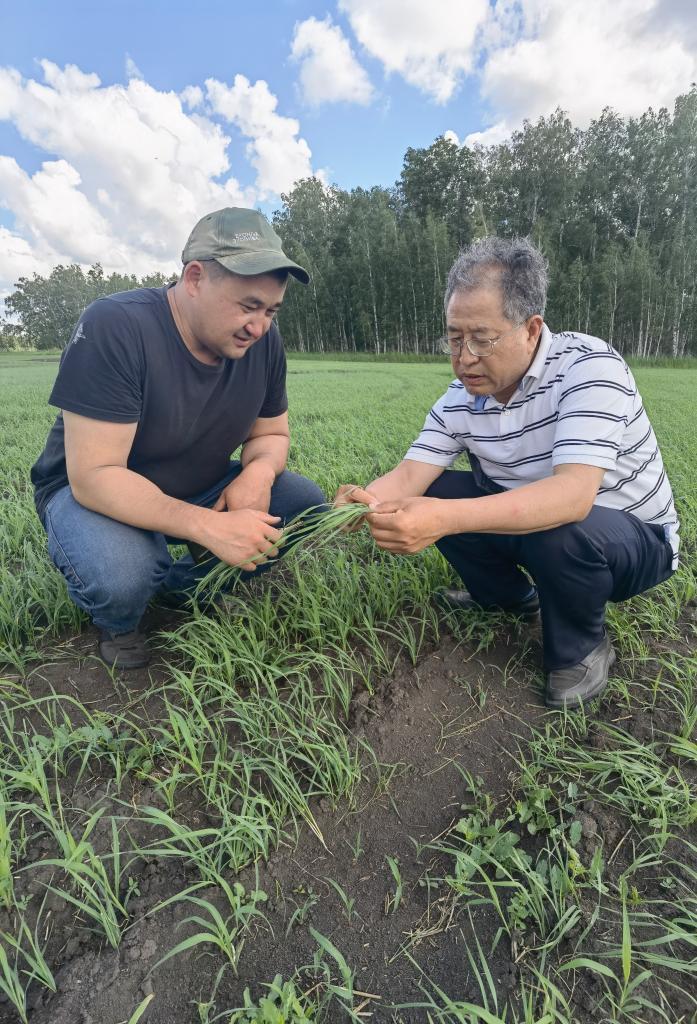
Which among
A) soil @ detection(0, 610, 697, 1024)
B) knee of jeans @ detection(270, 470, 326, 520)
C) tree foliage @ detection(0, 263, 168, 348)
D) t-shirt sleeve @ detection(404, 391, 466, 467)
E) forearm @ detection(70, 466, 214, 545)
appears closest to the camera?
soil @ detection(0, 610, 697, 1024)

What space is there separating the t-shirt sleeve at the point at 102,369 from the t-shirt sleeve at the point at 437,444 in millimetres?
1118

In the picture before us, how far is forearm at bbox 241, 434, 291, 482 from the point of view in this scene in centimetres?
253

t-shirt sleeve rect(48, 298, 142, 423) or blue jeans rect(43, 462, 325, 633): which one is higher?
t-shirt sleeve rect(48, 298, 142, 423)

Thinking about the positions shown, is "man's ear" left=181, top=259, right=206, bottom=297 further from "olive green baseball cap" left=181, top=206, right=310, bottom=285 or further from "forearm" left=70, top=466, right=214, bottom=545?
"forearm" left=70, top=466, right=214, bottom=545

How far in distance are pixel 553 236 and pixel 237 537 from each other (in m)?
36.9

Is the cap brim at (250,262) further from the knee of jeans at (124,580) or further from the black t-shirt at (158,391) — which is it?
the knee of jeans at (124,580)

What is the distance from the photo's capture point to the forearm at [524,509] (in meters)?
1.73

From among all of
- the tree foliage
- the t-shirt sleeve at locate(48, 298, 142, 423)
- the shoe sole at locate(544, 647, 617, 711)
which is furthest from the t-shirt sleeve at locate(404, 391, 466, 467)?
the tree foliage

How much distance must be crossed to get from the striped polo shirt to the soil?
0.78 meters

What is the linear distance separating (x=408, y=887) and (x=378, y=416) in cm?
662

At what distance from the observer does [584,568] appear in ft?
5.97

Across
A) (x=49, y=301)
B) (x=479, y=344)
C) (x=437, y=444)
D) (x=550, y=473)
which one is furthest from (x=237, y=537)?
(x=49, y=301)

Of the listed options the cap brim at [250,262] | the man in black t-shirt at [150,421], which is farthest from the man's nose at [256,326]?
the cap brim at [250,262]

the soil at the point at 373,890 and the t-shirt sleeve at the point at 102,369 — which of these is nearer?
the soil at the point at 373,890
